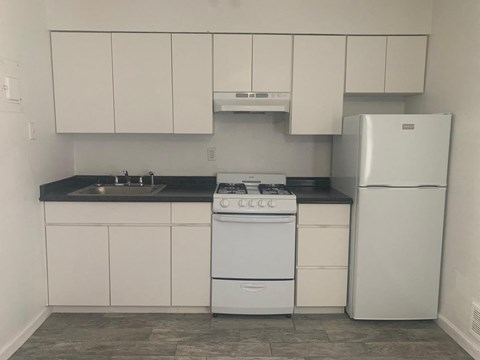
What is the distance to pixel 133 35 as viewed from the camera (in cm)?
277

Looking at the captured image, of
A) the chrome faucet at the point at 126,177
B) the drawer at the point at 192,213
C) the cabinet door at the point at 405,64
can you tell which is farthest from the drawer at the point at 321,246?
the chrome faucet at the point at 126,177

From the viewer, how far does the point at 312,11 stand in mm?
2754

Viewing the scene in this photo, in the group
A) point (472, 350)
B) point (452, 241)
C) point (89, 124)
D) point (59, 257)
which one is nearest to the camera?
point (472, 350)

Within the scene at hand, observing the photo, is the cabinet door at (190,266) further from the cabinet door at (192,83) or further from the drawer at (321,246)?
the cabinet door at (192,83)

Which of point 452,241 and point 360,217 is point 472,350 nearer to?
point 452,241

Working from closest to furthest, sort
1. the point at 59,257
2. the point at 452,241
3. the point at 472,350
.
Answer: the point at 472,350, the point at 452,241, the point at 59,257

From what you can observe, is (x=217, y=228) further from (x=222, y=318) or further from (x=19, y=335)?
(x=19, y=335)

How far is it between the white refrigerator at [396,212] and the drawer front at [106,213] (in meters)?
1.43

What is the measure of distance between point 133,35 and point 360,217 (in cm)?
218

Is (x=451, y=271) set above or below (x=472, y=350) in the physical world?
above

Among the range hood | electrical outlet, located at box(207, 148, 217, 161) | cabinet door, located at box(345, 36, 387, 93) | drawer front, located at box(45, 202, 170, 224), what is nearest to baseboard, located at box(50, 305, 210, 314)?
drawer front, located at box(45, 202, 170, 224)

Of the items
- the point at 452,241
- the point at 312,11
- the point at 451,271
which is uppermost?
the point at 312,11

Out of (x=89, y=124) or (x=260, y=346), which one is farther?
(x=89, y=124)

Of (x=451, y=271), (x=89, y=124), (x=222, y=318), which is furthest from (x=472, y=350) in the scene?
(x=89, y=124)
